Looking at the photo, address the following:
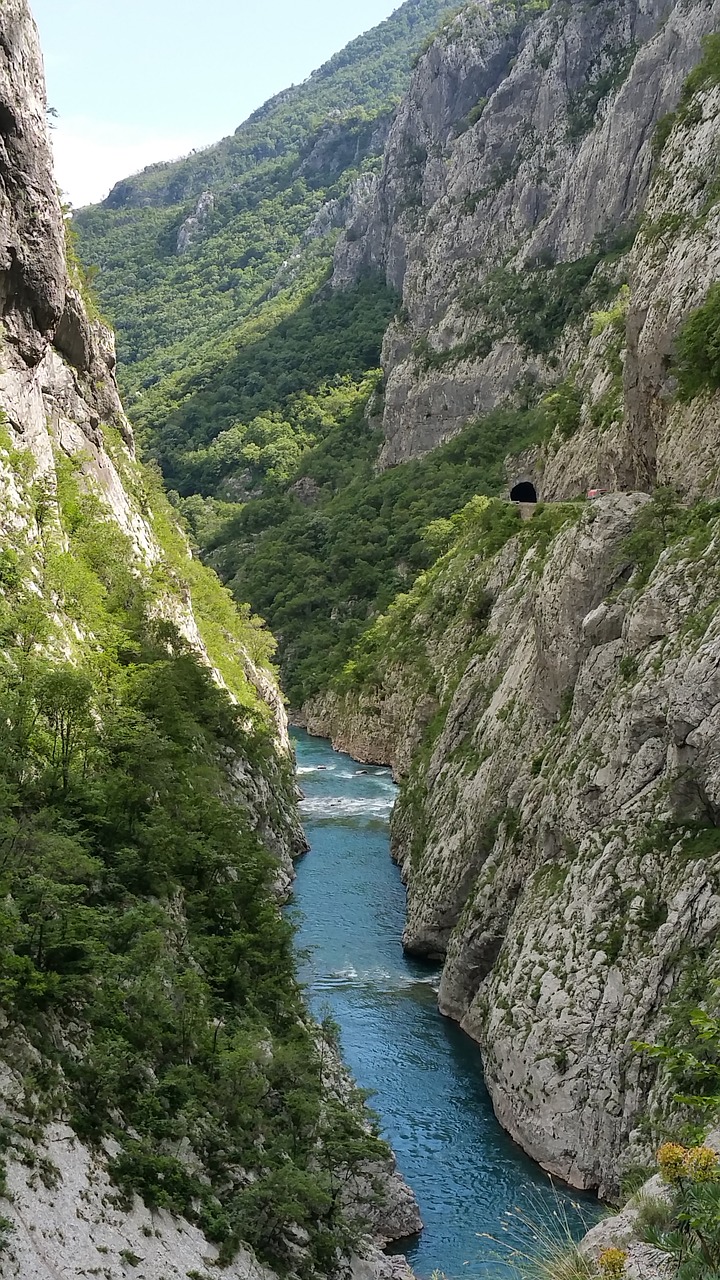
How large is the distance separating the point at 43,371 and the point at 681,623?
2142cm

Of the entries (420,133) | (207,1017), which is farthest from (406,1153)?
(420,133)

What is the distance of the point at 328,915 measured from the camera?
39.1 metres

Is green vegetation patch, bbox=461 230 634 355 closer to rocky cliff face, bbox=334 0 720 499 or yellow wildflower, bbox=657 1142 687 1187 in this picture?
rocky cliff face, bbox=334 0 720 499

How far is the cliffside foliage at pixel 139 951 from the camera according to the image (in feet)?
48.0

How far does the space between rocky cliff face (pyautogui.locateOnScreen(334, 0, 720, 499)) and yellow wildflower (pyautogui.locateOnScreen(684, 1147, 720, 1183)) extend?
38.8 meters

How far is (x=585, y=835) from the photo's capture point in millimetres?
25297

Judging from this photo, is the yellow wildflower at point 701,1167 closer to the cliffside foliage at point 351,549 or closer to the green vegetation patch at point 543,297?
the cliffside foliage at point 351,549

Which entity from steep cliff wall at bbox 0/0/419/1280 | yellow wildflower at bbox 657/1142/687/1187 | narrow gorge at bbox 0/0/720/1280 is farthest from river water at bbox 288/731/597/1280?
yellow wildflower at bbox 657/1142/687/1187

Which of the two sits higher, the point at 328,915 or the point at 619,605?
the point at 619,605

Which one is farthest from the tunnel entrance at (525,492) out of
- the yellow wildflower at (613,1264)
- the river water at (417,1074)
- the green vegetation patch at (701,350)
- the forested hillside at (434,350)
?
the yellow wildflower at (613,1264)

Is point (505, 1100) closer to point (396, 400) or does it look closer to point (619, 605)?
point (619, 605)

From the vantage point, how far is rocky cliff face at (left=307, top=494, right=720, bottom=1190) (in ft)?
69.5

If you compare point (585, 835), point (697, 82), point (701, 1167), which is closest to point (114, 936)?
point (585, 835)

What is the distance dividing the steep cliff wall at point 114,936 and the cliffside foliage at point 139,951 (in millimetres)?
48
